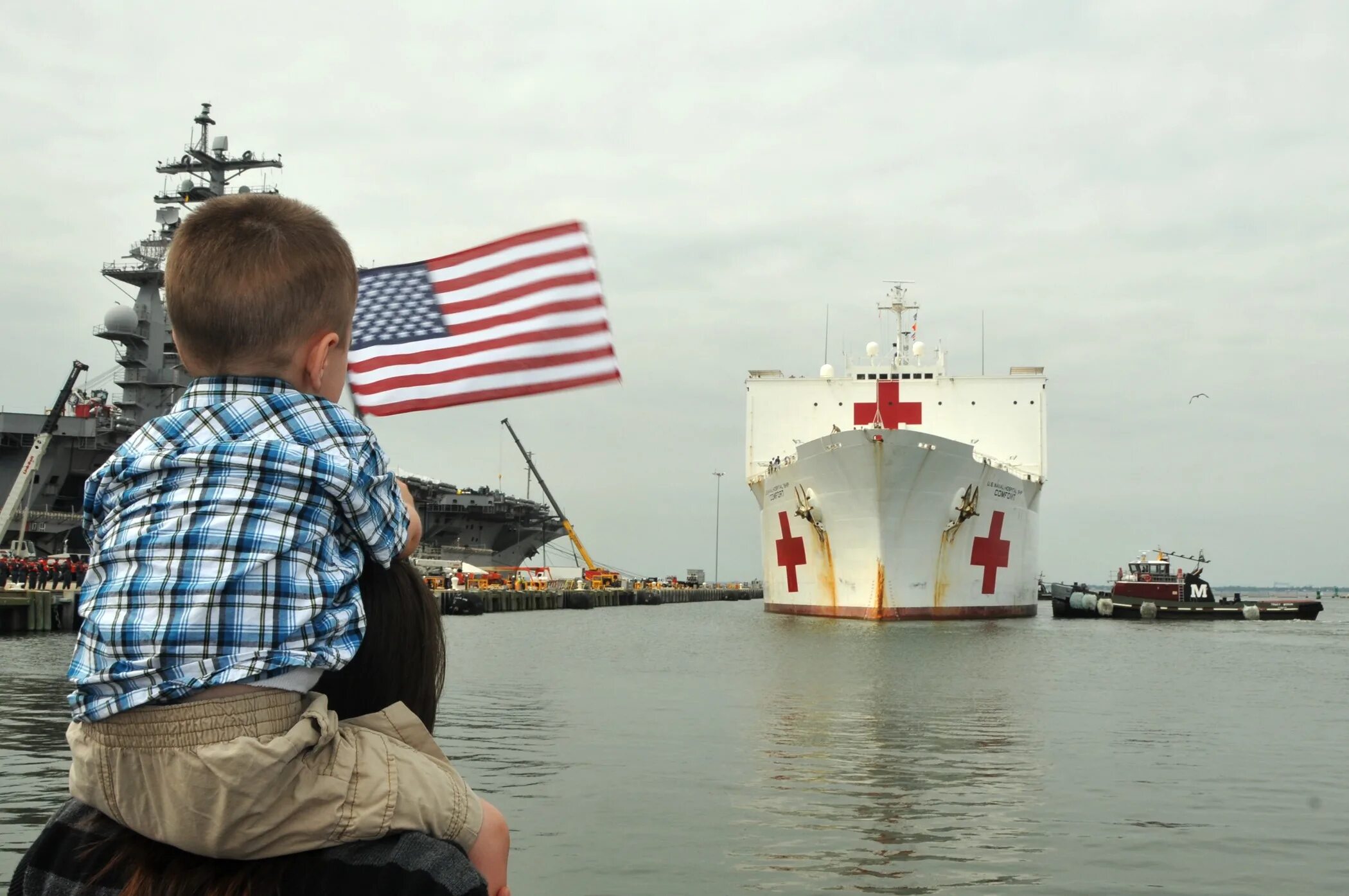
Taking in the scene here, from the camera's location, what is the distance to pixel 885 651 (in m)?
21.4

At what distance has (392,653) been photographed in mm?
1560

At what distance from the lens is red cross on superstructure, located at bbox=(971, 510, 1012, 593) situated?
32.2 m

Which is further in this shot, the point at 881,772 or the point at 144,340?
the point at 144,340

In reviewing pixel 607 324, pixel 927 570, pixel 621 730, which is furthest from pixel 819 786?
pixel 927 570

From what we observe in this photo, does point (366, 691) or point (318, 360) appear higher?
point (318, 360)

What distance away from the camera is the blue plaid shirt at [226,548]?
→ 1.37 meters

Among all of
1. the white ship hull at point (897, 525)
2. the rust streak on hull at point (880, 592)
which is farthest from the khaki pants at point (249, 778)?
the rust streak on hull at point (880, 592)

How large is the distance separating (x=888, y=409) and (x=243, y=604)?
3767 cm

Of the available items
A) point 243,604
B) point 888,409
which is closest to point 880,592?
point 888,409

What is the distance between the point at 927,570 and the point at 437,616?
99.6 ft

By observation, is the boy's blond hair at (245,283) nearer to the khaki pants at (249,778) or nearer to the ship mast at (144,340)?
the khaki pants at (249,778)

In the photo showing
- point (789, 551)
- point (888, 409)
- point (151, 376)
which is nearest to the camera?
point (789, 551)

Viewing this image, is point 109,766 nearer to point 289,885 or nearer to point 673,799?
point 289,885

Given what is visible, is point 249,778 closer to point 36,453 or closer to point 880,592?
point 880,592
